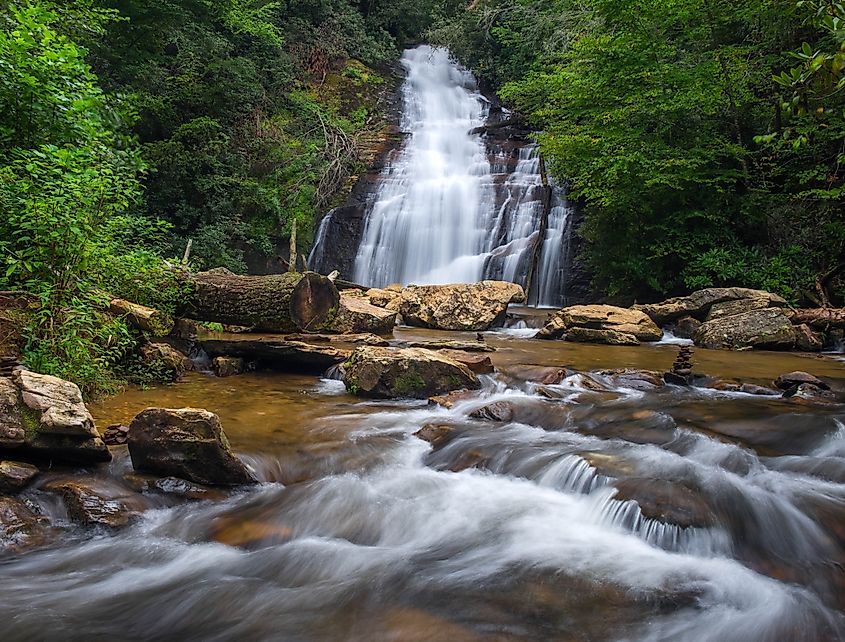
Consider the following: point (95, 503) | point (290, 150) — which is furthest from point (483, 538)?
point (290, 150)

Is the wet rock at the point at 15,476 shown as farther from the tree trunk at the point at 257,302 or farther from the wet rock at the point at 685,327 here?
the wet rock at the point at 685,327

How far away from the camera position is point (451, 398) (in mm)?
5762

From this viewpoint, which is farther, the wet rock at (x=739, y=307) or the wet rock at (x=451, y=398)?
the wet rock at (x=739, y=307)

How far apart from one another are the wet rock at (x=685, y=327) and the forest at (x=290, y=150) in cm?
169

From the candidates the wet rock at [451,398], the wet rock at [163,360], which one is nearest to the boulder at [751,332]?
the wet rock at [451,398]

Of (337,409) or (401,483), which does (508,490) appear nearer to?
(401,483)

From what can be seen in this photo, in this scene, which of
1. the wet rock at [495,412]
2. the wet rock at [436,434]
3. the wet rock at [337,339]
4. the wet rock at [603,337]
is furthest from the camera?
the wet rock at [603,337]

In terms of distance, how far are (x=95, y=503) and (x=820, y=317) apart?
11075 mm

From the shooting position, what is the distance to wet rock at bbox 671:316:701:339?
10.5m

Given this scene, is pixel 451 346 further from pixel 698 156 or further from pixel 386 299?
pixel 698 156

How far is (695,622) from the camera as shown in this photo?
2.55 m

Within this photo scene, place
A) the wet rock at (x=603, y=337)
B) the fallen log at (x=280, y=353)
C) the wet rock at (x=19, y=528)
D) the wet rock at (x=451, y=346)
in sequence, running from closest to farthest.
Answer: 1. the wet rock at (x=19, y=528)
2. the fallen log at (x=280, y=353)
3. the wet rock at (x=451, y=346)
4. the wet rock at (x=603, y=337)

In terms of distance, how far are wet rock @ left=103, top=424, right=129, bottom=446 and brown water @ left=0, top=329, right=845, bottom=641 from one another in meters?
0.37

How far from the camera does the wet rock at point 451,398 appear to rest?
561 cm
